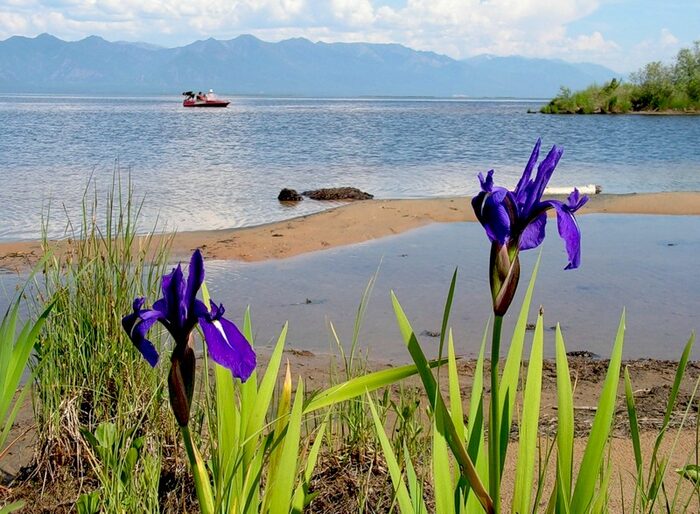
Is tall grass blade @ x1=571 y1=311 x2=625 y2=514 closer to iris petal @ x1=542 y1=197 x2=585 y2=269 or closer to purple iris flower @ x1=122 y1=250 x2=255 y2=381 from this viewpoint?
iris petal @ x1=542 y1=197 x2=585 y2=269

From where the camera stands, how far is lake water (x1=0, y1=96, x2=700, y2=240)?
532 inches

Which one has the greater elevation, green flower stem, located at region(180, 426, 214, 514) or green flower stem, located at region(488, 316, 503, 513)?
green flower stem, located at region(488, 316, 503, 513)

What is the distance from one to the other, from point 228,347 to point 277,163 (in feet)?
65.9

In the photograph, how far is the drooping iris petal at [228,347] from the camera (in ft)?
4.06

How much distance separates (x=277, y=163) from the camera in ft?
69.2

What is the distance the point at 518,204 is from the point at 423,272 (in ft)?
22.3

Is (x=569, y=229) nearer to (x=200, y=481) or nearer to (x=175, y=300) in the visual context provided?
(x=175, y=300)

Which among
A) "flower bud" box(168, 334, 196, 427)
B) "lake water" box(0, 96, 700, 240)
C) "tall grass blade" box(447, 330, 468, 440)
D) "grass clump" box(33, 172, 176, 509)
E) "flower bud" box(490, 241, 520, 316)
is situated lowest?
"lake water" box(0, 96, 700, 240)

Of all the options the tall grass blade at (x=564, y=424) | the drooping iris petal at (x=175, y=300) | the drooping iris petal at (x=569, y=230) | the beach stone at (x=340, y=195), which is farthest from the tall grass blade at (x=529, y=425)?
the beach stone at (x=340, y=195)

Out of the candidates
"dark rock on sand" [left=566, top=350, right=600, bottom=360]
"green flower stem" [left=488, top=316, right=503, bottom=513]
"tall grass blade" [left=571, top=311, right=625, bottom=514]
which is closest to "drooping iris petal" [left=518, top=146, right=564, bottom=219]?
"green flower stem" [left=488, top=316, right=503, bottom=513]

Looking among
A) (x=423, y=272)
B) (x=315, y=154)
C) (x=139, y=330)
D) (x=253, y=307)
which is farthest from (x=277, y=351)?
(x=315, y=154)

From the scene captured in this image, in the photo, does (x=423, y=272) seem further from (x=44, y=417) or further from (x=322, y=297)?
(x=44, y=417)

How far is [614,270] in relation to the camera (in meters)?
8.23

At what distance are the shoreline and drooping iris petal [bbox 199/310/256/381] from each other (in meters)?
6.21
